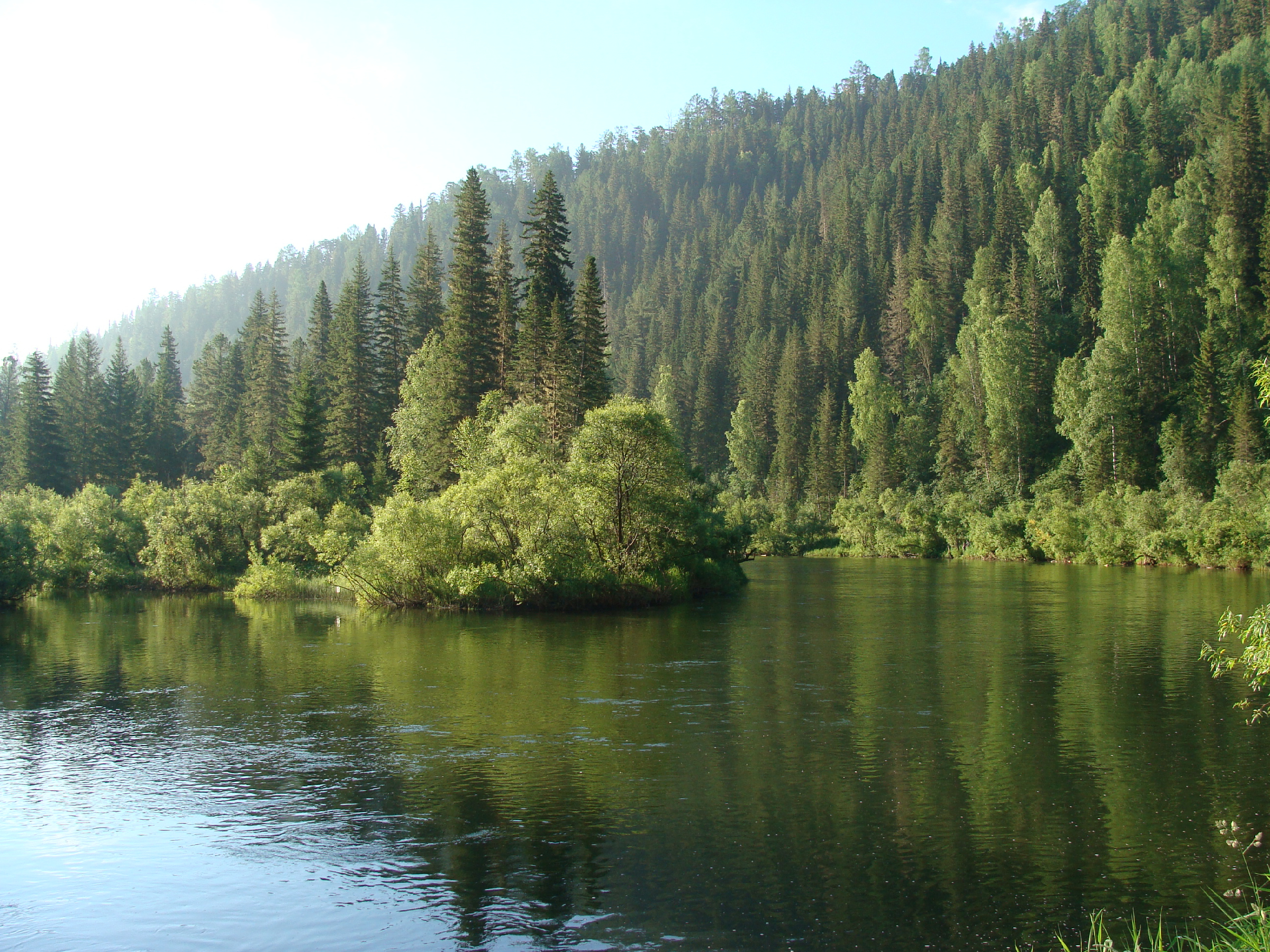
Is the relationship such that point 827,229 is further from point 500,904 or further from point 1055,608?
point 500,904

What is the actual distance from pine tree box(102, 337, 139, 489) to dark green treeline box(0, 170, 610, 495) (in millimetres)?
159

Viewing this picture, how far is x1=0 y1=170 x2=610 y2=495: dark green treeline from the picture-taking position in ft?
222

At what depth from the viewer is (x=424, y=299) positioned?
9031 centimetres

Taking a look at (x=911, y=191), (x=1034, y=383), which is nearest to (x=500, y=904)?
(x=1034, y=383)

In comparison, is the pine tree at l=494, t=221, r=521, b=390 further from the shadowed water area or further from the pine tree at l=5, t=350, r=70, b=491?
the pine tree at l=5, t=350, r=70, b=491

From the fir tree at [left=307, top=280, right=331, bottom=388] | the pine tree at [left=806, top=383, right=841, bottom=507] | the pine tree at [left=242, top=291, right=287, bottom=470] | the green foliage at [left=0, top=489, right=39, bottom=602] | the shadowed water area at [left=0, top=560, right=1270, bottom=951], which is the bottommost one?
the shadowed water area at [left=0, top=560, right=1270, bottom=951]

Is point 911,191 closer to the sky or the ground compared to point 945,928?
closer to the sky

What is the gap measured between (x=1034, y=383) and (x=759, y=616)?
6280cm

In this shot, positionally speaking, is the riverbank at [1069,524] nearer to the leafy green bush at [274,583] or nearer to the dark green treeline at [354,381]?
the dark green treeline at [354,381]

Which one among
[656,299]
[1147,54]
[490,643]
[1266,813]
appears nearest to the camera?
[1266,813]

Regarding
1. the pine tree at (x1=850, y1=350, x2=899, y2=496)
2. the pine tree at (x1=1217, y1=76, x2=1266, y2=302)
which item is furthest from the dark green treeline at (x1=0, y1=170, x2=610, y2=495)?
the pine tree at (x1=1217, y1=76, x2=1266, y2=302)

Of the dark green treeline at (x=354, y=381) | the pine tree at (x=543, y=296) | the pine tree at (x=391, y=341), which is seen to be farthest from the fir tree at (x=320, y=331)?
the pine tree at (x=543, y=296)

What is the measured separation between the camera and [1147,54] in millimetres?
147750

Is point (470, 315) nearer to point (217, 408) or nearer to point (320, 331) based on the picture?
point (320, 331)
